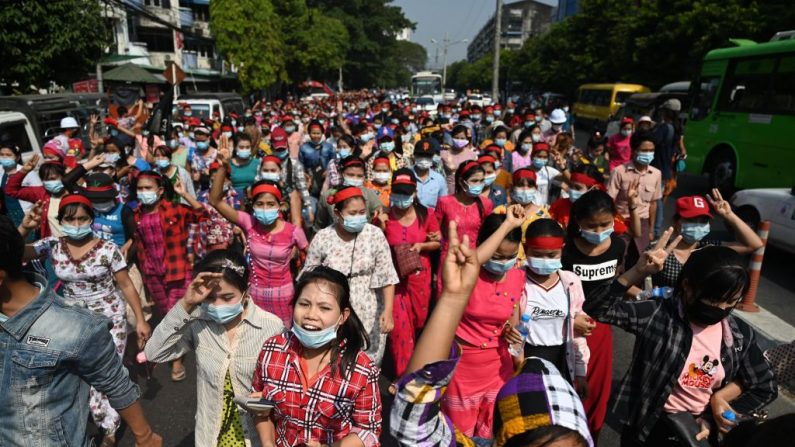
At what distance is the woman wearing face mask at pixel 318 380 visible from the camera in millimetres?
1978

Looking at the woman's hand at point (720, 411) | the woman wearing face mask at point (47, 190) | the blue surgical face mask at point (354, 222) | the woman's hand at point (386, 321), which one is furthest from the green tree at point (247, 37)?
the woman's hand at point (720, 411)

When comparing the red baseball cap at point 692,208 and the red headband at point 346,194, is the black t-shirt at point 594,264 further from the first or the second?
the red headband at point 346,194

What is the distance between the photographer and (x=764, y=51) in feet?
31.7

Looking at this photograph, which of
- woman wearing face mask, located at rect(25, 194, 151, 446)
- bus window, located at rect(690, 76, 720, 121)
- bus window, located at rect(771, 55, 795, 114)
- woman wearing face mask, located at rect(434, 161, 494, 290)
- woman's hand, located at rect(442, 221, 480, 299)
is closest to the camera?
woman's hand, located at rect(442, 221, 480, 299)

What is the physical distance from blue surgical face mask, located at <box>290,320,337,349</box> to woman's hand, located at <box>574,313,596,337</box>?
1.40 m

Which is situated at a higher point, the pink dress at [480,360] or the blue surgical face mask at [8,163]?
the blue surgical face mask at [8,163]

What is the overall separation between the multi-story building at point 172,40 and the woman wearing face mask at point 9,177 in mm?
24949

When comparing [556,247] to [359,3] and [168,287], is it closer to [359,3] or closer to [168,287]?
[168,287]

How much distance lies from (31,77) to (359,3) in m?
51.6

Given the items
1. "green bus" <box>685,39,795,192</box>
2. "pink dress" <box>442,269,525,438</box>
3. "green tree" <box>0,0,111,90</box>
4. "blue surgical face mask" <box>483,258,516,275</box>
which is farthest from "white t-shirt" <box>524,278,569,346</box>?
"green tree" <box>0,0,111,90</box>

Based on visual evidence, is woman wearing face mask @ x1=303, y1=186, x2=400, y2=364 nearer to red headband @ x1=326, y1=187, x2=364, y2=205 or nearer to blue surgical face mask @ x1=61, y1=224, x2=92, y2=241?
red headband @ x1=326, y1=187, x2=364, y2=205

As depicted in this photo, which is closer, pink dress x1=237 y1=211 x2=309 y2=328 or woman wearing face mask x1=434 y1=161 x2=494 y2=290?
pink dress x1=237 y1=211 x2=309 y2=328

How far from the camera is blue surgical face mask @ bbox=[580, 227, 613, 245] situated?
3250 millimetres

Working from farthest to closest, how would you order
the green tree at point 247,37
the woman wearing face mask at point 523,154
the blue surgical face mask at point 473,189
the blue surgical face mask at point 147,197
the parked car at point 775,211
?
the green tree at point 247,37
the woman wearing face mask at point 523,154
the parked car at point 775,211
the blue surgical face mask at point 473,189
the blue surgical face mask at point 147,197
